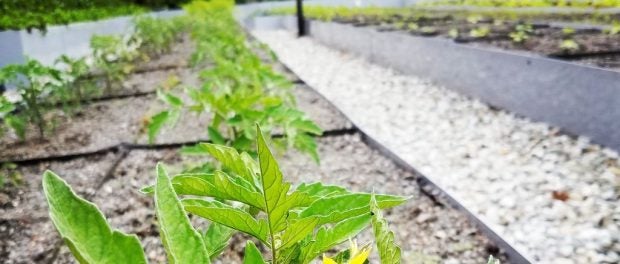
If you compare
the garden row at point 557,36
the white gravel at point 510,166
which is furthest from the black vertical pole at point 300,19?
the white gravel at point 510,166

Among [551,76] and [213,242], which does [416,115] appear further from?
[213,242]

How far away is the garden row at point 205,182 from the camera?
0.48 m

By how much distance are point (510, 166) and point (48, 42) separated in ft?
17.0

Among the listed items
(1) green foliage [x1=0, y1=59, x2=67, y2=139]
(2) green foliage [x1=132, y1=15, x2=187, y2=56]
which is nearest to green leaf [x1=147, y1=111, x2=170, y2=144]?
(1) green foliage [x1=0, y1=59, x2=67, y2=139]

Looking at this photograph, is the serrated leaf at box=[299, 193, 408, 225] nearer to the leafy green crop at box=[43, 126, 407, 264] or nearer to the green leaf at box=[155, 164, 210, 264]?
the leafy green crop at box=[43, 126, 407, 264]

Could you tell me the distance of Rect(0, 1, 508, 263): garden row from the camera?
1.58 feet

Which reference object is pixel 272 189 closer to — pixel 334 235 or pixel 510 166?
pixel 334 235

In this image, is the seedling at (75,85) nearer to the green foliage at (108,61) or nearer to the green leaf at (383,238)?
the green foliage at (108,61)

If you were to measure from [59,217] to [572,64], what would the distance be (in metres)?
3.23

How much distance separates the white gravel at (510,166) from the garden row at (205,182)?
22 cm

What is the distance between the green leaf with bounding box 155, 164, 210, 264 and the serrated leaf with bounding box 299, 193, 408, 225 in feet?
0.51

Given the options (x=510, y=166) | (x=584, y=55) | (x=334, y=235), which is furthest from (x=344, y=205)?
(x=584, y=55)

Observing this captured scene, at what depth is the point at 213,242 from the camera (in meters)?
0.71

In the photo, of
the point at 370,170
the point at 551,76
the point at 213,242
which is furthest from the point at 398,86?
the point at 213,242
